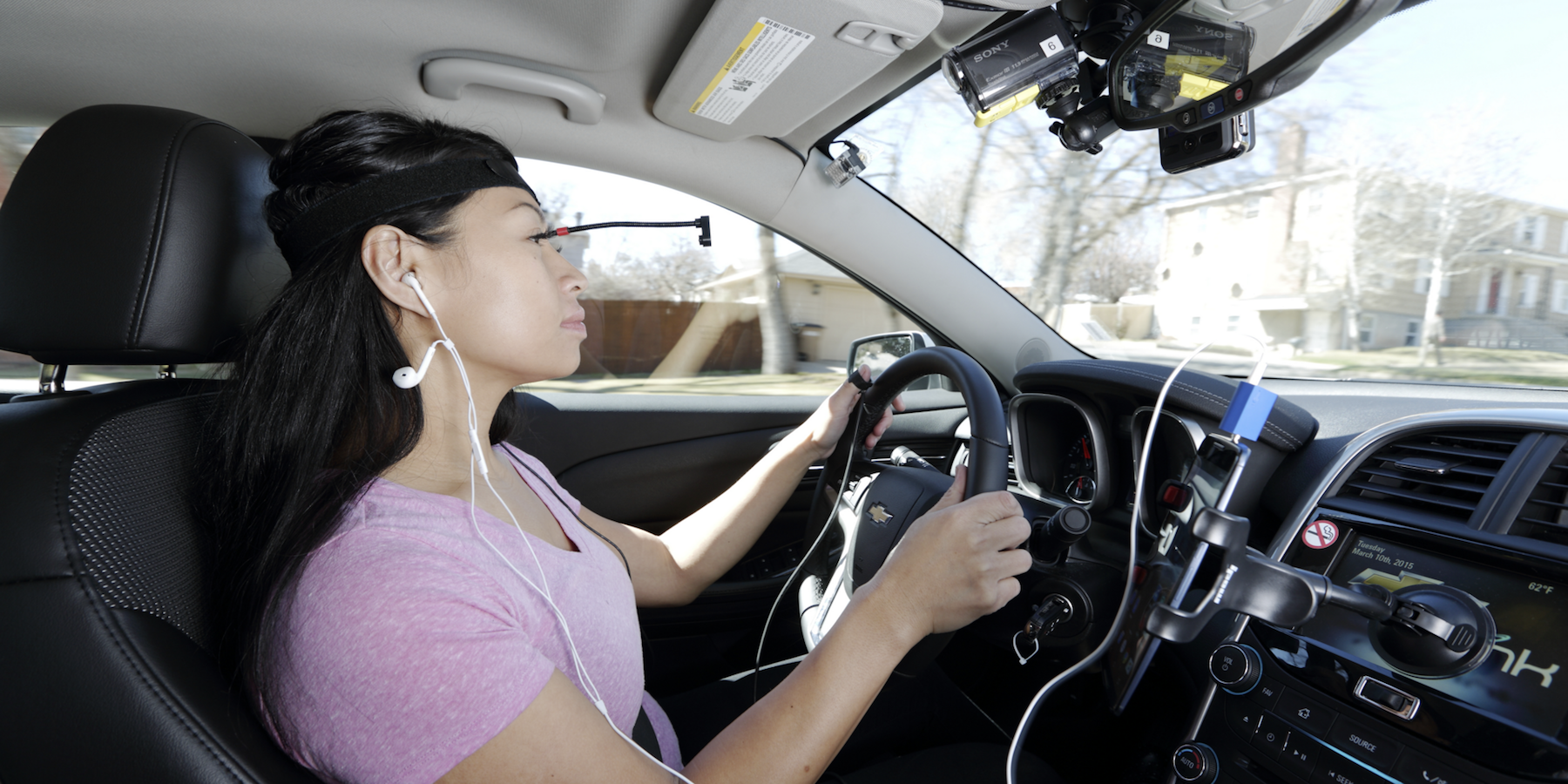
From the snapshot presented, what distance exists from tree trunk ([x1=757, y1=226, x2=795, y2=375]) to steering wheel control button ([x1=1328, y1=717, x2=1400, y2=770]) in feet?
6.92

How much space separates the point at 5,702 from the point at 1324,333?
273 cm

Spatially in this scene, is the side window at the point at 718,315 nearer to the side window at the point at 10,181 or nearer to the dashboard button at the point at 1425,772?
the side window at the point at 10,181

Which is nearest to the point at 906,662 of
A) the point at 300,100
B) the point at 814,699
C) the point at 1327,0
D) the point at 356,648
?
the point at 814,699

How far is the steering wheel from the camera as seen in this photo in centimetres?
121

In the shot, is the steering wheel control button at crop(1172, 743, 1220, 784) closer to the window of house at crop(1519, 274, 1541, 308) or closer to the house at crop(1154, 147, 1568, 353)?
the house at crop(1154, 147, 1568, 353)

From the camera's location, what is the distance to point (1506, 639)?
1.01 metres

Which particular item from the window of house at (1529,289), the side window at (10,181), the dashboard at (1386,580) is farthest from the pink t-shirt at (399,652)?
the window of house at (1529,289)

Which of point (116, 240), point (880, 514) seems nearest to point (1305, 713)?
point (880, 514)

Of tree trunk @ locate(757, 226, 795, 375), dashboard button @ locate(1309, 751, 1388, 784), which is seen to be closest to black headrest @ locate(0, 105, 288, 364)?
dashboard button @ locate(1309, 751, 1388, 784)

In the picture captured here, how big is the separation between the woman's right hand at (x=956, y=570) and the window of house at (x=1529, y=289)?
159 cm

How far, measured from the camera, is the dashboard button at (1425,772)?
0.98m

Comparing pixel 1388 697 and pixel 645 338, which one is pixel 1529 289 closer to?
pixel 1388 697

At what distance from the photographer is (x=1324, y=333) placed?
226cm

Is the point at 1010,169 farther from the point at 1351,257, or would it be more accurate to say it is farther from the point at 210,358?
the point at 210,358
